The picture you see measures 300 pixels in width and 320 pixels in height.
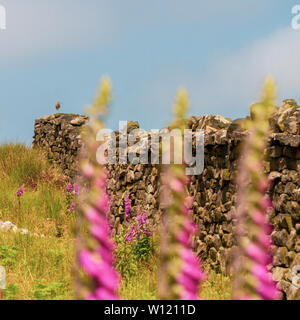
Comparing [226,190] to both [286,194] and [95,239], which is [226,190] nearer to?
[286,194]

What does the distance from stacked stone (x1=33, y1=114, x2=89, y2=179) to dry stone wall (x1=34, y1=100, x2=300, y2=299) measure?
13.4 ft

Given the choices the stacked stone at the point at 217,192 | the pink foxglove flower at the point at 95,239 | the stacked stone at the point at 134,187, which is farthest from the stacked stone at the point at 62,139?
the pink foxglove flower at the point at 95,239

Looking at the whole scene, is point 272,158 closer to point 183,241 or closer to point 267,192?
point 267,192

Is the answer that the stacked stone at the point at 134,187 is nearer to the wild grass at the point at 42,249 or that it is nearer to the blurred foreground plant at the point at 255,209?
the wild grass at the point at 42,249

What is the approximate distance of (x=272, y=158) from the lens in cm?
Result: 519

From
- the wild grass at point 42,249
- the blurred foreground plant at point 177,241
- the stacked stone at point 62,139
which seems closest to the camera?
the blurred foreground plant at point 177,241

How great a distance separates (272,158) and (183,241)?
443 cm

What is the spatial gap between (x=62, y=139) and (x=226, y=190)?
942 cm

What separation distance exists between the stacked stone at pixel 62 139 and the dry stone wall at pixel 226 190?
13.4 feet

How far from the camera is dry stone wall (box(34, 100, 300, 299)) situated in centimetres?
488

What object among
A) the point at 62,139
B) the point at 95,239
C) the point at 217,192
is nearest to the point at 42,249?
the point at 217,192

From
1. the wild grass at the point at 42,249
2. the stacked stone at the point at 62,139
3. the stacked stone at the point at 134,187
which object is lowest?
the wild grass at the point at 42,249

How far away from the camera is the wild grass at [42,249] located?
16.7ft

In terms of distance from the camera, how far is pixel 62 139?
14.5 m
